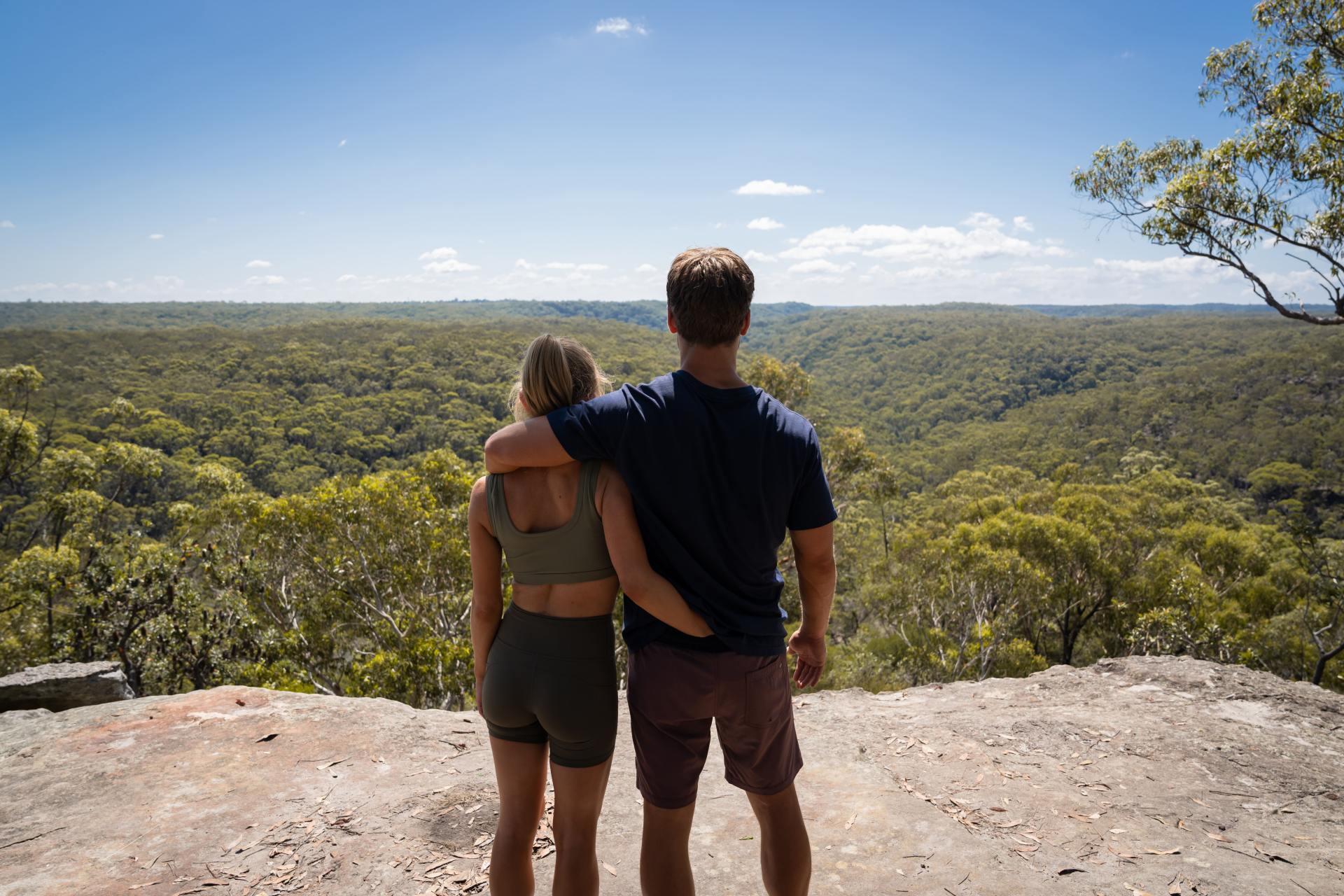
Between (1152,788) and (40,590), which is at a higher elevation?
(1152,788)

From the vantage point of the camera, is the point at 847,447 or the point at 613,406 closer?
the point at 613,406

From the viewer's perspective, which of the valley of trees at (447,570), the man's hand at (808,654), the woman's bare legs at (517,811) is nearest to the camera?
the woman's bare legs at (517,811)

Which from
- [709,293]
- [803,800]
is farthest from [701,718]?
[803,800]

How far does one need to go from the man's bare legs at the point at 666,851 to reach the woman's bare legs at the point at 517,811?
1.14 feet

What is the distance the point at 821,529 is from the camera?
2.00m

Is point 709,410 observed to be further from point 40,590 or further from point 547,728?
point 40,590

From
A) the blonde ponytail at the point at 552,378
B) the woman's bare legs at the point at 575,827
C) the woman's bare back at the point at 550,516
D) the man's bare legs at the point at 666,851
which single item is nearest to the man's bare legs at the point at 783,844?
the man's bare legs at the point at 666,851

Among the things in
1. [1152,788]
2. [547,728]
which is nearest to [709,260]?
[547,728]

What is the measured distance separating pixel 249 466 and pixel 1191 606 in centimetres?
5040

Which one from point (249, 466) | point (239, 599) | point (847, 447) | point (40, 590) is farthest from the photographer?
point (249, 466)

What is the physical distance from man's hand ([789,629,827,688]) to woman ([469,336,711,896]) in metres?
0.48

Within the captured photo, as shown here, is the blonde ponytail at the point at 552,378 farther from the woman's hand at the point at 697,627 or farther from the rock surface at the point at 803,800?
the rock surface at the point at 803,800

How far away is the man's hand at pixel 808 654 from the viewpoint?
7.27 ft

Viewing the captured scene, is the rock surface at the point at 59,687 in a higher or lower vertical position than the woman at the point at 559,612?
Answer: lower
